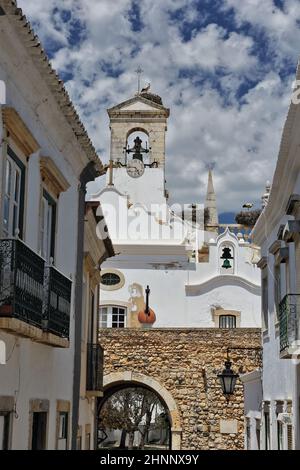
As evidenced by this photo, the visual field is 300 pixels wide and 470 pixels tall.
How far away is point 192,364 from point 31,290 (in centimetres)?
1589

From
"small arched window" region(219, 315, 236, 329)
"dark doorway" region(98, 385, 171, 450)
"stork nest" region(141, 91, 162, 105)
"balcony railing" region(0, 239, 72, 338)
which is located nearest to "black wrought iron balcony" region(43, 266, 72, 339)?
"balcony railing" region(0, 239, 72, 338)

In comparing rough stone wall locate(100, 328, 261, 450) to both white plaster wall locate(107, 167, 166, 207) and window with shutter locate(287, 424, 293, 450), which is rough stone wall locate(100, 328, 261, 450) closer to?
window with shutter locate(287, 424, 293, 450)

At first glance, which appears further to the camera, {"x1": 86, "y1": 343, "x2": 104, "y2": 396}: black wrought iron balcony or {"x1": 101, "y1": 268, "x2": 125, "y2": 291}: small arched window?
{"x1": 101, "y1": 268, "x2": 125, "y2": 291}: small arched window

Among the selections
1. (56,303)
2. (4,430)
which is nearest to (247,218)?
(56,303)

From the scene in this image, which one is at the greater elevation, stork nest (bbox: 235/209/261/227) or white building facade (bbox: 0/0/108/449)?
stork nest (bbox: 235/209/261/227)

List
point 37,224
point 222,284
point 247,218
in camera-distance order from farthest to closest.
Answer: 1. point 247,218
2. point 222,284
3. point 37,224

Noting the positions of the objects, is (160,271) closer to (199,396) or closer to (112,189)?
(112,189)

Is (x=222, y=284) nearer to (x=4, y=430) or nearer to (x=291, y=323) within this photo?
(x=291, y=323)

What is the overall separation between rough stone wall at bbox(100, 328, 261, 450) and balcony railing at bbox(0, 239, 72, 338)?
13.9 meters

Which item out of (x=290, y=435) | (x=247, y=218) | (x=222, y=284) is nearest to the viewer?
(x=290, y=435)

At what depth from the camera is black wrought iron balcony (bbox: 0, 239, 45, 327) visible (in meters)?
6.70

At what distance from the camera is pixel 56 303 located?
8453 mm

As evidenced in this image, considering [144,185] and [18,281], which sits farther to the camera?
[144,185]

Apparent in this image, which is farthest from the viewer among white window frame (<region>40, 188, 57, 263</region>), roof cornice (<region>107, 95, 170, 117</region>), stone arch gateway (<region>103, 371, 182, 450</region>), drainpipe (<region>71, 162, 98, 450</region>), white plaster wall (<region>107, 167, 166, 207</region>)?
white plaster wall (<region>107, 167, 166, 207</region>)
